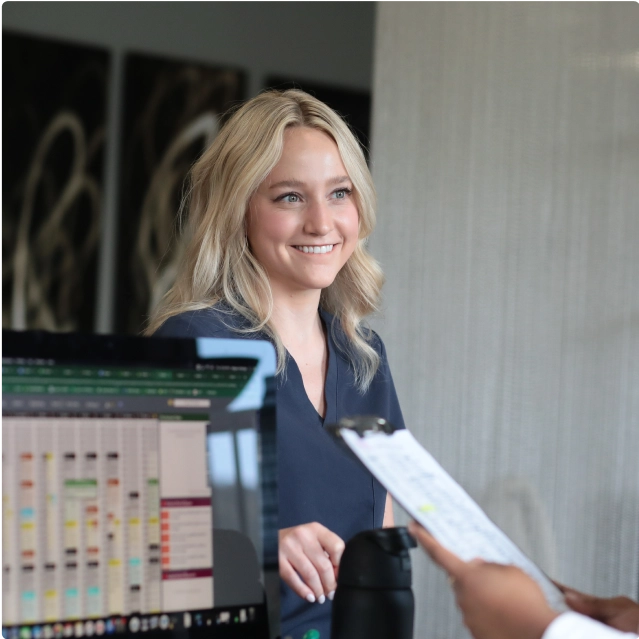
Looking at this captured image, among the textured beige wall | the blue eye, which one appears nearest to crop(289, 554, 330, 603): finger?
the blue eye

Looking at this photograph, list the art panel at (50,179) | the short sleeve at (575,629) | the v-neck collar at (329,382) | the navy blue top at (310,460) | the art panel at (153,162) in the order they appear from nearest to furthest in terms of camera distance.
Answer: the short sleeve at (575,629), the navy blue top at (310,460), the v-neck collar at (329,382), the art panel at (50,179), the art panel at (153,162)

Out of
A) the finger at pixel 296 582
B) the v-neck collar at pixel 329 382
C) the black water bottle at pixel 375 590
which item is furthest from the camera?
the v-neck collar at pixel 329 382

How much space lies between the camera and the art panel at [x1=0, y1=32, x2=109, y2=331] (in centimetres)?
357

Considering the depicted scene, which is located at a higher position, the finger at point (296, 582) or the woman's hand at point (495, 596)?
the woman's hand at point (495, 596)

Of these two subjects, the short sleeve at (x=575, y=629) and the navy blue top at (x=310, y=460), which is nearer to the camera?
the short sleeve at (x=575, y=629)

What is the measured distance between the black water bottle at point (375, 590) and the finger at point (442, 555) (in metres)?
0.11

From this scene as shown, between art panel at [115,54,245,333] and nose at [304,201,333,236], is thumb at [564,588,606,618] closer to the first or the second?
nose at [304,201,333,236]

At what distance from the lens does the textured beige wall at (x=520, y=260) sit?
2.63 meters

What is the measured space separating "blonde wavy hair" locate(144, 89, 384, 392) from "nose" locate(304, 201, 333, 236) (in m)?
0.10

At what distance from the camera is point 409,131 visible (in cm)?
296

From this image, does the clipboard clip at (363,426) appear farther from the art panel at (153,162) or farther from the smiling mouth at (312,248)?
the art panel at (153,162)

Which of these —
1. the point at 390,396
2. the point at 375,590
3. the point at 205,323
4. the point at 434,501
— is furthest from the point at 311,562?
the point at 390,396

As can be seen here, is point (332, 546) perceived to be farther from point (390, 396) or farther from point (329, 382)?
point (390, 396)

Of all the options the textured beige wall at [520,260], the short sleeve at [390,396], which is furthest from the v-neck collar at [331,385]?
the textured beige wall at [520,260]
